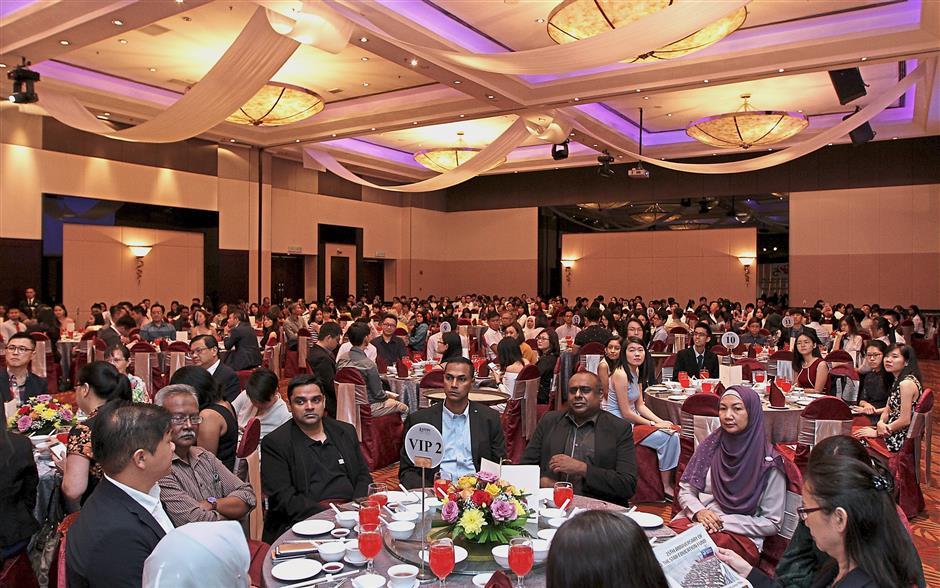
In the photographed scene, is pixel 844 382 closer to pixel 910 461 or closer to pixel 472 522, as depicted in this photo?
pixel 910 461

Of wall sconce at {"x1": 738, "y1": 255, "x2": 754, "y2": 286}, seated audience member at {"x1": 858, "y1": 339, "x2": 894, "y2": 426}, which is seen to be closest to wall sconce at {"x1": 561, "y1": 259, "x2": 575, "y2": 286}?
wall sconce at {"x1": 738, "y1": 255, "x2": 754, "y2": 286}

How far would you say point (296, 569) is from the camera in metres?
2.16

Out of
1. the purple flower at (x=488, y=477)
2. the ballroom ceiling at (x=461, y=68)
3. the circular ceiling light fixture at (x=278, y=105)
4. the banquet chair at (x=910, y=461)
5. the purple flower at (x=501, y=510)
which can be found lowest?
the banquet chair at (x=910, y=461)

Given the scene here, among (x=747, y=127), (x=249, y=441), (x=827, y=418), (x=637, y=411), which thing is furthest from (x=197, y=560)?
(x=747, y=127)

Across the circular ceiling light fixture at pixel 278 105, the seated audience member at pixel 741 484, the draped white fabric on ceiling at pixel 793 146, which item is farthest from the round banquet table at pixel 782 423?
the circular ceiling light fixture at pixel 278 105

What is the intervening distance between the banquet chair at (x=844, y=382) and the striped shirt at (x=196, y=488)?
567cm

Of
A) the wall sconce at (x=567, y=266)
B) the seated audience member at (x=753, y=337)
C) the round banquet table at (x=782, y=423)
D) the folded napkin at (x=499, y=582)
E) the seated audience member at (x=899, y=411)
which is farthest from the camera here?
the wall sconce at (x=567, y=266)

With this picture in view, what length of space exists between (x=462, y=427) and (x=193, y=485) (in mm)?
1465

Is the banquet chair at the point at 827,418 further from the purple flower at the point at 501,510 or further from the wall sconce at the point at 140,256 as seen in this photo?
the wall sconce at the point at 140,256

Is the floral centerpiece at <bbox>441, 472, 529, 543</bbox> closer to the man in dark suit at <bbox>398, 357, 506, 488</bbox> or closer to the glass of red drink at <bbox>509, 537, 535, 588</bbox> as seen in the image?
the glass of red drink at <bbox>509, 537, 535, 588</bbox>

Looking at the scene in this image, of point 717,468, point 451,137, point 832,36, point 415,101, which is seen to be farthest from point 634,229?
point 717,468

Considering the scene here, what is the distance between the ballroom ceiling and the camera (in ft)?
28.2

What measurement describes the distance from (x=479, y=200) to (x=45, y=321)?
47.1 ft

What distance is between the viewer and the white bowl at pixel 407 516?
262 cm
